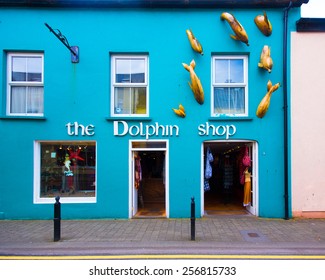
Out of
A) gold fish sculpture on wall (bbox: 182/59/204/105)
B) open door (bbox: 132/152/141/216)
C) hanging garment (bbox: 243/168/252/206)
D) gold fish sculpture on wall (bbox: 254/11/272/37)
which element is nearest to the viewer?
gold fish sculpture on wall (bbox: 182/59/204/105)

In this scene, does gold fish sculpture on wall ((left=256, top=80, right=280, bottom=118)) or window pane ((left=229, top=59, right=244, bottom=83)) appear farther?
window pane ((left=229, top=59, right=244, bottom=83))

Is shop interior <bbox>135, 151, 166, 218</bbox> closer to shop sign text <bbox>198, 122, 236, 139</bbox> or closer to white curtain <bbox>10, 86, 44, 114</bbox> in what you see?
shop sign text <bbox>198, 122, 236, 139</bbox>

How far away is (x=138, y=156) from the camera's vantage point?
34.6 feet

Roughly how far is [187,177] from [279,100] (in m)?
3.91

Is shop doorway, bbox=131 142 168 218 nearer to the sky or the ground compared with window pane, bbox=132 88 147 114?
nearer to the ground

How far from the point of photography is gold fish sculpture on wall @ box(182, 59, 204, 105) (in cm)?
946

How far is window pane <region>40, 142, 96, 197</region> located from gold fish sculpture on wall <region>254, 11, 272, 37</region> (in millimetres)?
6666

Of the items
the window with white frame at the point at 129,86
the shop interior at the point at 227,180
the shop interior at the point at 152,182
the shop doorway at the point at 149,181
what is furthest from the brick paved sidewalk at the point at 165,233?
the window with white frame at the point at 129,86

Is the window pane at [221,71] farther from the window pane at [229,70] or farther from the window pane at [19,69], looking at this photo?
the window pane at [19,69]

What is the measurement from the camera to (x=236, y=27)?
951 cm

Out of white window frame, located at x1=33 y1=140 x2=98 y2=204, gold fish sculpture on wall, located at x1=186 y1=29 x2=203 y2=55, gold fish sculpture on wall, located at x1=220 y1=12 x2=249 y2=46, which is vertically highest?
→ gold fish sculpture on wall, located at x1=220 y1=12 x2=249 y2=46

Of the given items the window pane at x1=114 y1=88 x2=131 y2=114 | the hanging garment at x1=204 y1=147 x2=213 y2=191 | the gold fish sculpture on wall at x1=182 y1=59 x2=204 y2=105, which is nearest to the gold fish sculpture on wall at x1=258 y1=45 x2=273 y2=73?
the gold fish sculpture on wall at x1=182 y1=59 x2=204 y2=105

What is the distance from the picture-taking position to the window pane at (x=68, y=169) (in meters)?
10.0
